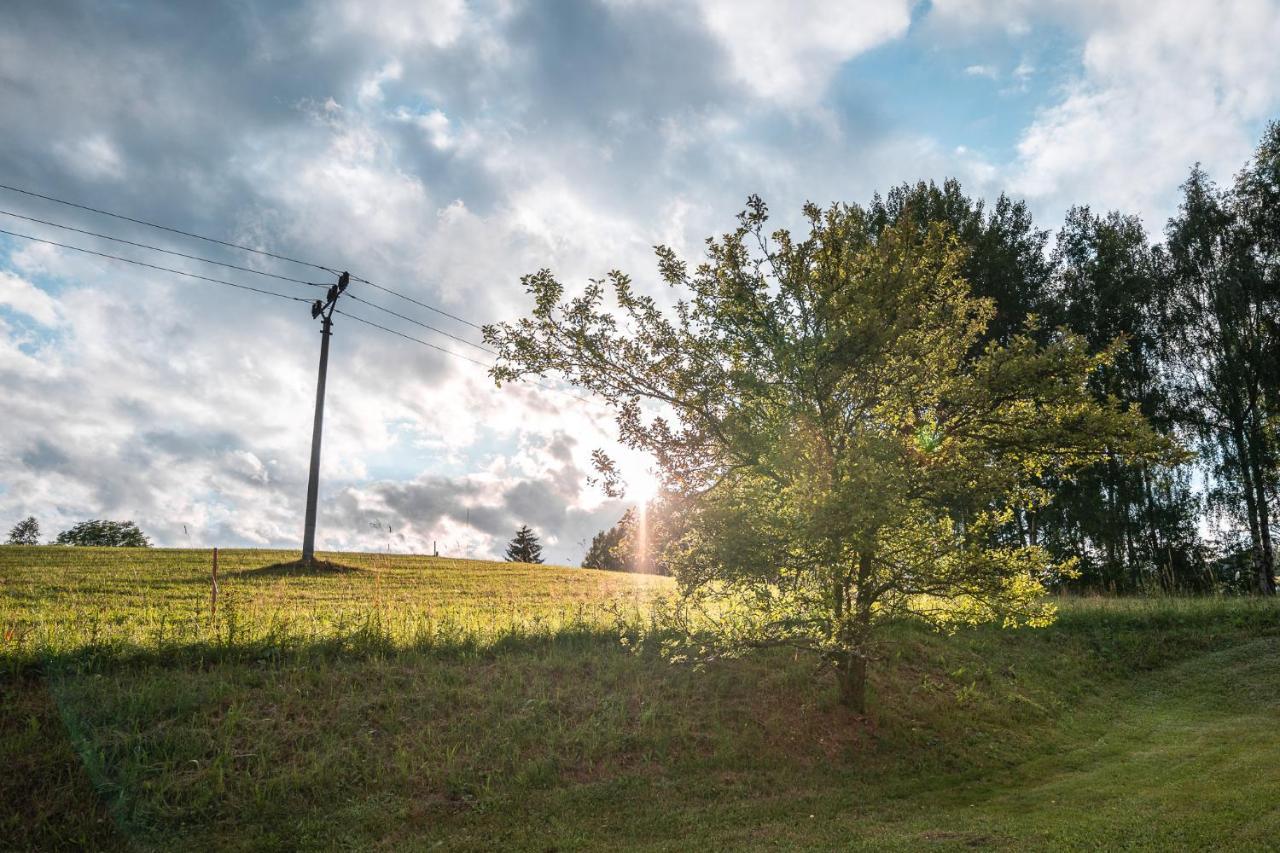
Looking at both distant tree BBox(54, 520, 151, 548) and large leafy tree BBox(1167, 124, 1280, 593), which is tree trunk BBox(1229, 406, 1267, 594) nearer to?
large leafy tree BBox(1167, 124, 1280, 593)

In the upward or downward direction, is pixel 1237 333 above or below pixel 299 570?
above

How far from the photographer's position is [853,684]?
1248 centimetres

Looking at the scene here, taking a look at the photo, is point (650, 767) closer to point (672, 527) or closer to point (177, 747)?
point (672, 527)

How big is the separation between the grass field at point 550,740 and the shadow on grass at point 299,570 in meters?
5.64

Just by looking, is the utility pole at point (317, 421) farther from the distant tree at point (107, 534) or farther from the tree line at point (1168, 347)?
the distant tree at point (107, 534)

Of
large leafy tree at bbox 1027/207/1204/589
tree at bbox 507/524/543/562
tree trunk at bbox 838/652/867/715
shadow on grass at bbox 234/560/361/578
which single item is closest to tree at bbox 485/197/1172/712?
tree trunk at bbox 838/652/867/715

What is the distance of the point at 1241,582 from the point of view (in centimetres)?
2680

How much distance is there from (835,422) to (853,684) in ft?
15.7

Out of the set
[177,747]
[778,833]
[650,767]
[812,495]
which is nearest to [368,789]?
[177,747]

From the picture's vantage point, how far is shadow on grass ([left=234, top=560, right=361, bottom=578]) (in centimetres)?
2203

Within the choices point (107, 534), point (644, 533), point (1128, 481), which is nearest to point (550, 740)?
point (644, 533)

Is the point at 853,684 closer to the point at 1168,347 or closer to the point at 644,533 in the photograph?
the point at 644,533

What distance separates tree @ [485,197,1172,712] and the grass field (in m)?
1.76

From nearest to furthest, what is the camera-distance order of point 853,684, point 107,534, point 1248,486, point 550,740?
point 550,740 < point 853,684 < point 1248,486 < point 107,534
